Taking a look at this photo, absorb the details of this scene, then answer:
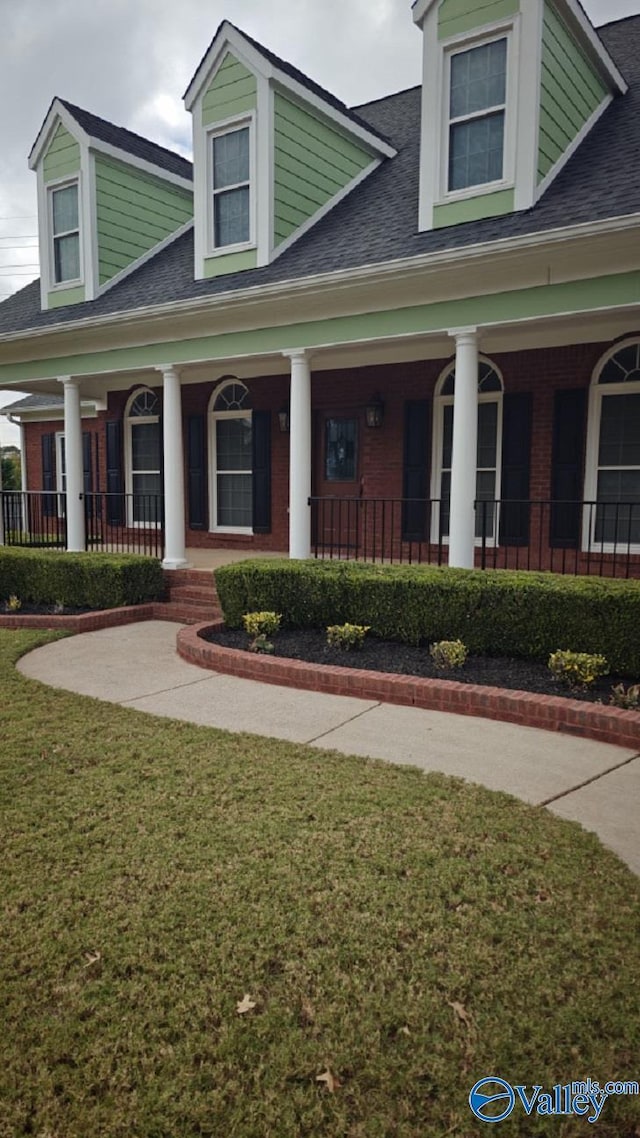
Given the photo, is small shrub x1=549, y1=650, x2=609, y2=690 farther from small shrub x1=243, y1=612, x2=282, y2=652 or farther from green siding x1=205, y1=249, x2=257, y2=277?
green siding x1=205, y1=249, x2=257, y2=277

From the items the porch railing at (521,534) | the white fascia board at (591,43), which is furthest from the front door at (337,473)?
the white fascia board at (591,43)

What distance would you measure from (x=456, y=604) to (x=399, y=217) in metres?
5.18

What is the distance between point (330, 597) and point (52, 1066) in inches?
203

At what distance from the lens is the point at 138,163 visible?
37.8ft

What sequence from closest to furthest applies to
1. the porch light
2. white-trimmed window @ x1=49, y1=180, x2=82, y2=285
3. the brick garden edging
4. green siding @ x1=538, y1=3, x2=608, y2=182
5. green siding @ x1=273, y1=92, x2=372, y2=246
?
1. the brick garden edging
2. green siding @ x1=538, y1=3, x2=608, y2=182
3. green siding @ x1=273, y1=92, x2=372, y2=246
4. the porch light
5. white-trimmed window @ x1=49, y1=180, x2=82, y2=285

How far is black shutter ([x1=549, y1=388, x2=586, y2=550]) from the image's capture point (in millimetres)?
8531

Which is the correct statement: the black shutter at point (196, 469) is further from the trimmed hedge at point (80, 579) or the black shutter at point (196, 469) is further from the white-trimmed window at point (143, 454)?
the trimmed hedge at point (80, 579)

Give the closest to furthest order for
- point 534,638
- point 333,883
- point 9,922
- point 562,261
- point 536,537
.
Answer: point 9,922, point 333,883, point 534,638, point 562,261, point 536,537

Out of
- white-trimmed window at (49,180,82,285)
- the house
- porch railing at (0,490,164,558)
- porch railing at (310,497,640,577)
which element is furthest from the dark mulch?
white-trimmed window at (49,180,82,285)

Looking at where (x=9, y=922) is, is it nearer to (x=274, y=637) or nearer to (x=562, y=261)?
(x=274, y=637)

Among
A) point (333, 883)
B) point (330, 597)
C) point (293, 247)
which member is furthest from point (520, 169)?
point (333, 883)

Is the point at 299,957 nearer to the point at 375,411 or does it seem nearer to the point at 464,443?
the point at 464,443

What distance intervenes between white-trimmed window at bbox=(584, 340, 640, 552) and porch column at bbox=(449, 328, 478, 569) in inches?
71.2

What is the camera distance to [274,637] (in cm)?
696
